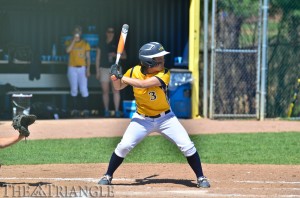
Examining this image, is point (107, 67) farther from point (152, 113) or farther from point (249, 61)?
point (152, 113)

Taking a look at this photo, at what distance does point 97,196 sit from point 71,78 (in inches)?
413

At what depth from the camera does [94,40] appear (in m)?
19.7

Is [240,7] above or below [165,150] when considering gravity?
above

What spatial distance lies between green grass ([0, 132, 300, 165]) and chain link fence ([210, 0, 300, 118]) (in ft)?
9.95

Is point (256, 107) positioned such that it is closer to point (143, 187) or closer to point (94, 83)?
point (94, 83)

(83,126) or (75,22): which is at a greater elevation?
(75,22)

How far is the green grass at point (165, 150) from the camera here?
38.8ft

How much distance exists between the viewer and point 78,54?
60.5 ft

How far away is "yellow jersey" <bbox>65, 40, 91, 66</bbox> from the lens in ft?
60.5

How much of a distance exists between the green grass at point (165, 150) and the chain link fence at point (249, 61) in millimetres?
3032

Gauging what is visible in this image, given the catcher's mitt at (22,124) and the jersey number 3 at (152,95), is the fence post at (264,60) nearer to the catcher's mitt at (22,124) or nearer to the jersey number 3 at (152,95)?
the jersey number 3 at (152,95)

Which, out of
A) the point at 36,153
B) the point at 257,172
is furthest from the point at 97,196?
the point at 36,153

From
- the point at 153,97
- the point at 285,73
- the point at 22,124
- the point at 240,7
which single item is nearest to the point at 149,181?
the point at 153,97

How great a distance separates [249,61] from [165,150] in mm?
5620
